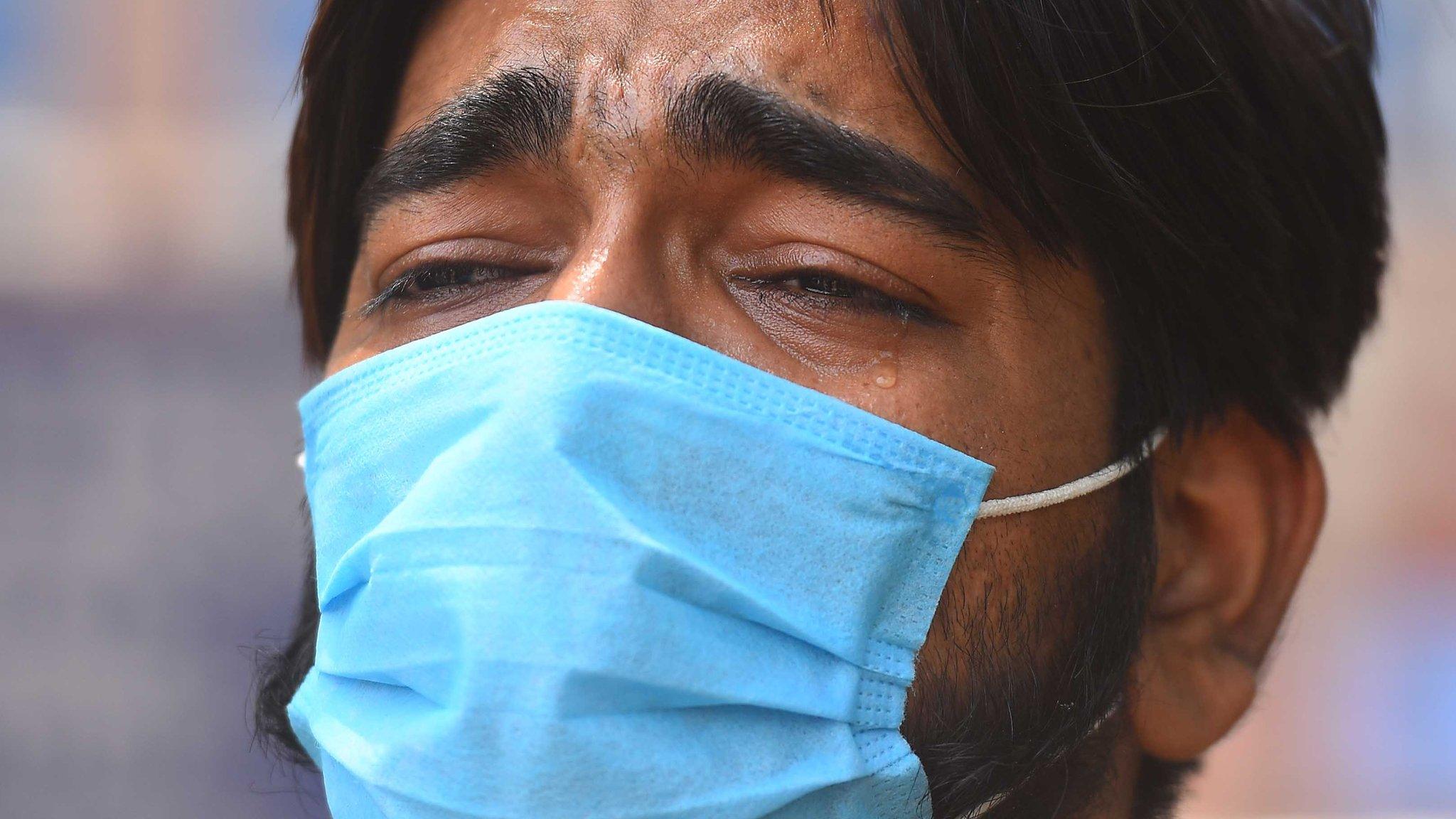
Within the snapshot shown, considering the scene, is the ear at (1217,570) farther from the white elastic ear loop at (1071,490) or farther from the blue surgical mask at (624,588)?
the blue surgical mask at (624,588)

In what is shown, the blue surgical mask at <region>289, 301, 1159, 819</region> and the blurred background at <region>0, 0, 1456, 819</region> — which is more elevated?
the blue surgical mask at <region>289, 301, 1159, 819</region>

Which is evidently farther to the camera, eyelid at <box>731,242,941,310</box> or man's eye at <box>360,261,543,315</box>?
man's eye at <box>360,261,543,315</box>

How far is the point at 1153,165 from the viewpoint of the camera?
1.70 m

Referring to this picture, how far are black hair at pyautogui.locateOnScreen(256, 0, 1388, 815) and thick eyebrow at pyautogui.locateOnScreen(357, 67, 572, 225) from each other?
12.0 inches

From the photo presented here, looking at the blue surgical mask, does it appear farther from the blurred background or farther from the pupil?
the blurred background

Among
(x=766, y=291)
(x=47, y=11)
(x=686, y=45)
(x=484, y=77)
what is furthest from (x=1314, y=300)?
(x=47, y=11)

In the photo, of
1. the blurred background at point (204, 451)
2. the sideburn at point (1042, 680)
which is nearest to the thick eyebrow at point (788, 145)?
the sideburn at point (1042, 680)

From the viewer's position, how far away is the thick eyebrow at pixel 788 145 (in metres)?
1.53

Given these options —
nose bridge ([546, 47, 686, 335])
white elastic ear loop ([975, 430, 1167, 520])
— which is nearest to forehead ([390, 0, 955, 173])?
nose bridge ([546, 47, 686, 335])

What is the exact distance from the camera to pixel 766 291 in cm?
160

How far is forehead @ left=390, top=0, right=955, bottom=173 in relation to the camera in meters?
1.56

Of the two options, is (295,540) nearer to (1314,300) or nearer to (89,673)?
(89,673)

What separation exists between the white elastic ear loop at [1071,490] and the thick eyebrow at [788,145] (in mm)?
380

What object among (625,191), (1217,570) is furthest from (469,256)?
(1217,570)
